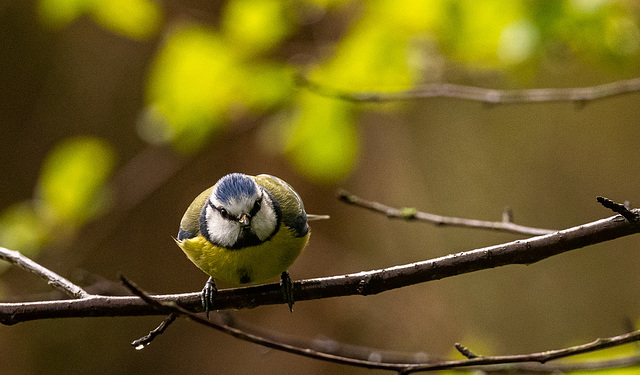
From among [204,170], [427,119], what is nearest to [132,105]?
[204,170]

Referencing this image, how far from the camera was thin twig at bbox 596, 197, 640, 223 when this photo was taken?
69 centimetres

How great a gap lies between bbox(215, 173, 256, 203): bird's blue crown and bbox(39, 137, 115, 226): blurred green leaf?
0.37 meters

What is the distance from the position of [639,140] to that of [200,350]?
2468mm

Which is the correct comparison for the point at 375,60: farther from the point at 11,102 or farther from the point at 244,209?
the point at 11,102

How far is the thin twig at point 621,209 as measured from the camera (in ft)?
2.26

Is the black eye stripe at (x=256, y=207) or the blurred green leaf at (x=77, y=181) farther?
the blurred green leaf at (x=77, y=181)

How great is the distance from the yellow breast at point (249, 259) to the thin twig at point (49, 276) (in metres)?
0.23

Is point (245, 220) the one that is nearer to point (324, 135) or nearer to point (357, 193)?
point (324, 135)

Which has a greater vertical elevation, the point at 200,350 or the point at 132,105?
the point at 132,105

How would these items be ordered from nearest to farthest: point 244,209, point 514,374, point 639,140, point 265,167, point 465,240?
point 244,209 → point 514,374 → point 639,140 → point 465,240 → point 265,167

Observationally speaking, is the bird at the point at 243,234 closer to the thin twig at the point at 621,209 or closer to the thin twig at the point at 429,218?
the thin twig at the point at 429,218

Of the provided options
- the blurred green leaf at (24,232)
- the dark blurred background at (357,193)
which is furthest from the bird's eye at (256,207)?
the dark blurred background at (357,193)

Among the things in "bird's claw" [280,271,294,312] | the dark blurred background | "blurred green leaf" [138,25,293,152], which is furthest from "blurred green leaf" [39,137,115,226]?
the dark blurred background

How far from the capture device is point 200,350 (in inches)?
119
